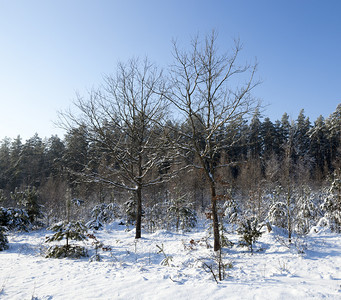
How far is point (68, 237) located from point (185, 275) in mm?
4830

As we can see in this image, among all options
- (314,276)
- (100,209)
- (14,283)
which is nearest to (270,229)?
(314,276)

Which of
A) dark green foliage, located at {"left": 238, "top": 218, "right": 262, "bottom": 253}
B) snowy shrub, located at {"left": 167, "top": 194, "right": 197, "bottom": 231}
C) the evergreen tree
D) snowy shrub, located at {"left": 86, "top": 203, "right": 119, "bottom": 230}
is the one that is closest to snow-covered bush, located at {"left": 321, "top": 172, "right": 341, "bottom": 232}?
dark green foliage, located at {"left": 238, "top": 218, "right": 262, "bottom": 253}

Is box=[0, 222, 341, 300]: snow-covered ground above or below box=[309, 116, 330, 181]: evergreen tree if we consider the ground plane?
below

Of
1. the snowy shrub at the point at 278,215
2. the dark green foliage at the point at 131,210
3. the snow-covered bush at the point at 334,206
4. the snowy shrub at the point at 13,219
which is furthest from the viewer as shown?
the dark green foliage at the point at 131,210

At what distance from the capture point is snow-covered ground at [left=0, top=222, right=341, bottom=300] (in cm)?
346

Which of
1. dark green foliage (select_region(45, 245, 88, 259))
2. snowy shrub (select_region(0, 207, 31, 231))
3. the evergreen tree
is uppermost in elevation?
the evergreen tree

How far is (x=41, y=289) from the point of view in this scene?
12.6 ft

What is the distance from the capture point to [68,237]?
7285mm

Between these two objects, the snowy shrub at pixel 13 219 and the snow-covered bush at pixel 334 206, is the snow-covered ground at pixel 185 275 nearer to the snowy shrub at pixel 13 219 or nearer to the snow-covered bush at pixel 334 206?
the snow-covered bush at pixel 334 206

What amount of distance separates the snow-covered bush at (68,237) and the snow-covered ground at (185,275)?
502 millimetres

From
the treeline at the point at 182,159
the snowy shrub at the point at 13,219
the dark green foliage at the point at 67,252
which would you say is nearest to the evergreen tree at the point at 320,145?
the treeline at the point at 182,159

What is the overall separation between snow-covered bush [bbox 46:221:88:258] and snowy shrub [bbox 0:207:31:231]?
6174 mm

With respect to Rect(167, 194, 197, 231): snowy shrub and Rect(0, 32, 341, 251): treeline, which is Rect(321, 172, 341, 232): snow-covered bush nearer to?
Rect(0, 32, 341, 251): treeline

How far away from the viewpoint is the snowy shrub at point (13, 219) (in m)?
11.4
